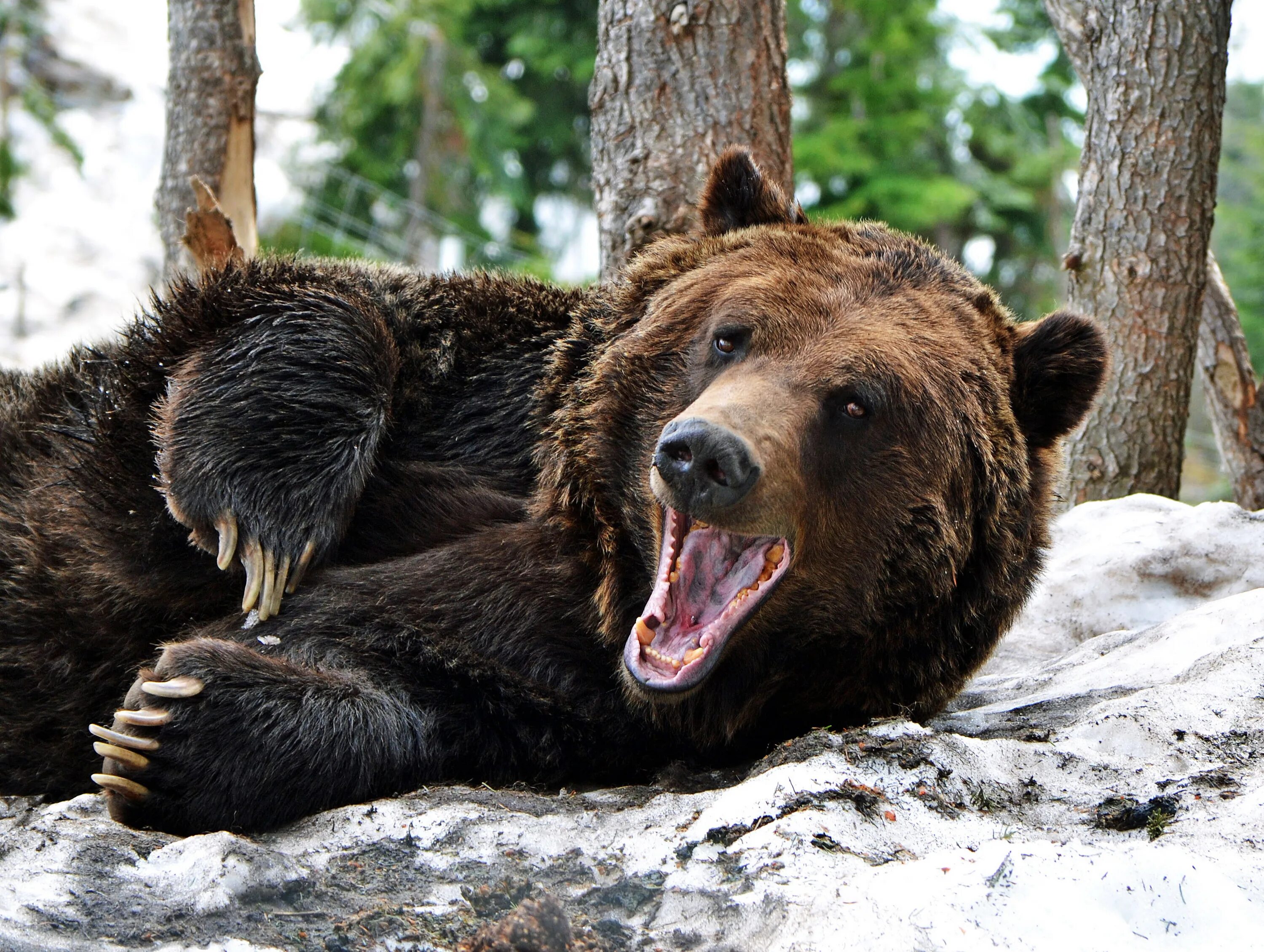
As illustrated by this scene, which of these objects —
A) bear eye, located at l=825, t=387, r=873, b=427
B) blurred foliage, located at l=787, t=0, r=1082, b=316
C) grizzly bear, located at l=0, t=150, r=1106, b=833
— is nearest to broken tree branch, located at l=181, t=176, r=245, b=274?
grizzly bear, located at l=0, t=150, r=1106, b=833

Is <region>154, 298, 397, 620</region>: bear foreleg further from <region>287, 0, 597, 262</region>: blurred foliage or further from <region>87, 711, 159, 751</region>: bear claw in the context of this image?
<region>287, 0, 597, 262</region>: blurred foliage

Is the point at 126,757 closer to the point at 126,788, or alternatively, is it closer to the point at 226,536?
the point at 126,788

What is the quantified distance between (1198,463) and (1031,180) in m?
7.19

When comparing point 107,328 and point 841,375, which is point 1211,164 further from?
point 107,328

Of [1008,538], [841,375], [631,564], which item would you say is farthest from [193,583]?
[1008,538]

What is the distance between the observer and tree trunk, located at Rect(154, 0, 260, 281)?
5527mm

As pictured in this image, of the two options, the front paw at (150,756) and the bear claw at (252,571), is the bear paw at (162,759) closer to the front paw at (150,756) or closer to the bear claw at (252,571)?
the front paw at (150,756)

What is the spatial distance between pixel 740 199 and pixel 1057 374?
1.04 meters

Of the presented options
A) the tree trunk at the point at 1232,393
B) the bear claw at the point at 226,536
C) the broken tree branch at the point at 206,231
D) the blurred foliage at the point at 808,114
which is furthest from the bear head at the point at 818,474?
the blurred foliage at the point at 808,114

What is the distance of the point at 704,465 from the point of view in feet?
8.15

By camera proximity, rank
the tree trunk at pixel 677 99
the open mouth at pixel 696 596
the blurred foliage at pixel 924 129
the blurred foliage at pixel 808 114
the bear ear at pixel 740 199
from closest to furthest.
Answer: the open mouth at pixel 696 596
the bear ear at pixel 740 199
the tree trunk at pixel 677 99
the blurred foliage at pixel 808 114
the blurred foliage at pixel 924 129

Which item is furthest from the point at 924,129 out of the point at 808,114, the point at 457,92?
the point at 457,92

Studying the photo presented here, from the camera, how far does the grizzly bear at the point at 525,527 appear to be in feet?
8.93

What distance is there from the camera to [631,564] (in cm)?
306
